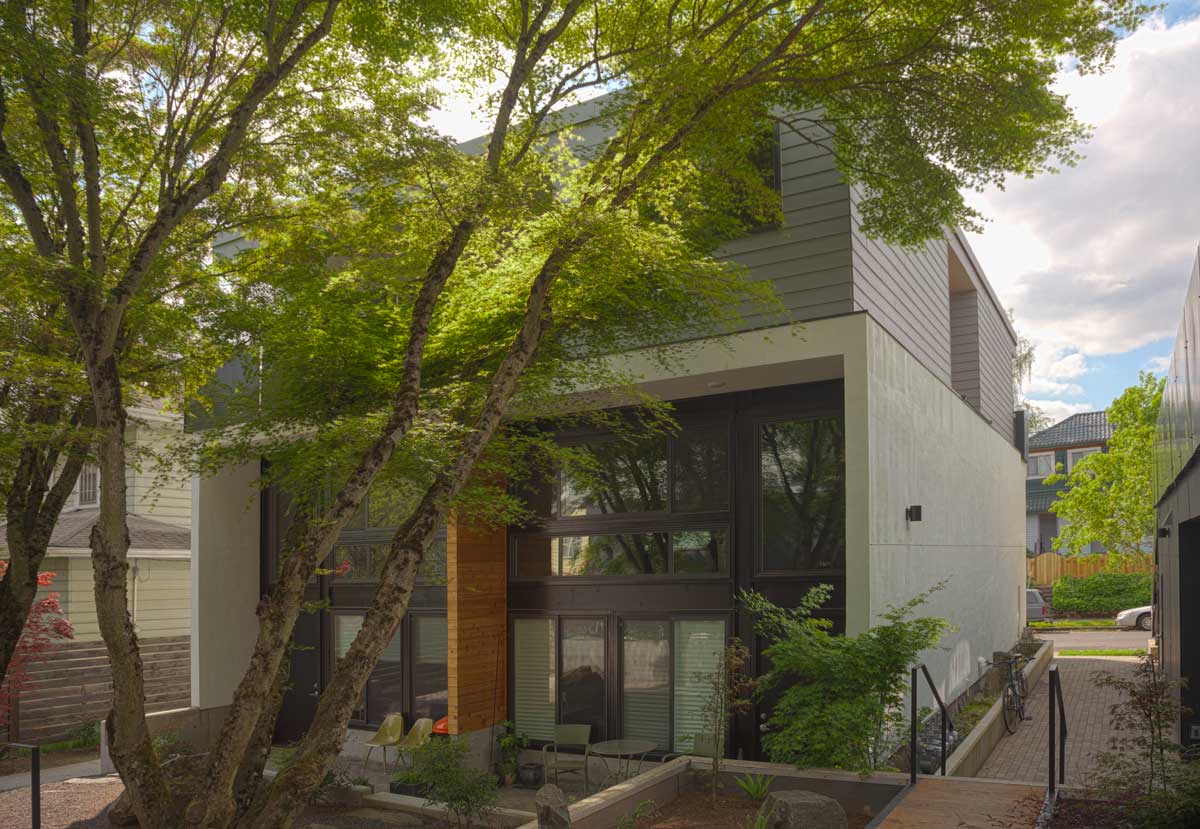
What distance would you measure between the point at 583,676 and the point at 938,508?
16.5ft

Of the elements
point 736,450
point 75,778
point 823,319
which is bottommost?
point 75,778

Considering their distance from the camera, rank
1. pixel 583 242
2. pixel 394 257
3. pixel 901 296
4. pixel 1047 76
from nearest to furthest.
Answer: pixel 583 242, pixel 1047 76, pixel 394 257, pixel 901 296

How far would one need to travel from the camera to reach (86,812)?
10.1 metres

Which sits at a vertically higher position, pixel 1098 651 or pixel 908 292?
pixel 908 292

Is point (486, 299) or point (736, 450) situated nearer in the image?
point (486, 299)

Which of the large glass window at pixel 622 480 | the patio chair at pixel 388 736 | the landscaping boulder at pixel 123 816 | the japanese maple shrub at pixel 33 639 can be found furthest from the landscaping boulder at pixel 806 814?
the japanese maple shrub at pixel 33 639

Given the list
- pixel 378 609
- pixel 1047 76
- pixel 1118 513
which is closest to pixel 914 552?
pixel 1047 76

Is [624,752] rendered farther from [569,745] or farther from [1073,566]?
[1073,566]

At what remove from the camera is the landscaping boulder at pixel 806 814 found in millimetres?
5863

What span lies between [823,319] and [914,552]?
2.98m

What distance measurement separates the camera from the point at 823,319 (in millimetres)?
9117

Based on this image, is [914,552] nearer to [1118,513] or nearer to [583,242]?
[583,242]

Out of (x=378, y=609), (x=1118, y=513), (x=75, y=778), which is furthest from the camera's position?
(x=1118, y=513)

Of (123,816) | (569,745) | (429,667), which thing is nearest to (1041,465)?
(429,667)
